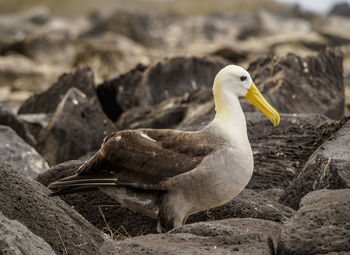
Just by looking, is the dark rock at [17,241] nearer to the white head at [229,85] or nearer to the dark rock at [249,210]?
the dark rock at [249,210]

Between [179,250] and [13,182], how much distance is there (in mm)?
1485

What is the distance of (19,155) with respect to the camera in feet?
25.6

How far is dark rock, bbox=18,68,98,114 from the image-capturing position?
11867 millimetres

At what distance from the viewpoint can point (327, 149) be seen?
18.4 feet

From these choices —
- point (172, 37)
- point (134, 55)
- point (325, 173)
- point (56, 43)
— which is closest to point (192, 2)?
point (172, 37)

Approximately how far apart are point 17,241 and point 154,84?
887 centimetres

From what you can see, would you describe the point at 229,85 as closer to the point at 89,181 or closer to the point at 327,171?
the point at 327,171

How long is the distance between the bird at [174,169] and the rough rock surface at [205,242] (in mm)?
727

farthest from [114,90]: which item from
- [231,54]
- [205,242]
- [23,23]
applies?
[23,23]

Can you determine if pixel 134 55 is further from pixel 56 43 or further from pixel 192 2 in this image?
pixel 192 2

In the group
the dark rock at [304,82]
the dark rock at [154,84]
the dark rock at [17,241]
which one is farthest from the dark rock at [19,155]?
the dark rock at [154,84]

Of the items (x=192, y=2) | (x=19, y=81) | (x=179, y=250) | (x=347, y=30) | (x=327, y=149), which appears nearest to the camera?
(x=179, y=250)

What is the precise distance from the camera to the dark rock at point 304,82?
31.0ft

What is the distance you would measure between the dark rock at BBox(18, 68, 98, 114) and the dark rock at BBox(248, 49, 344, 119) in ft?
9.97
